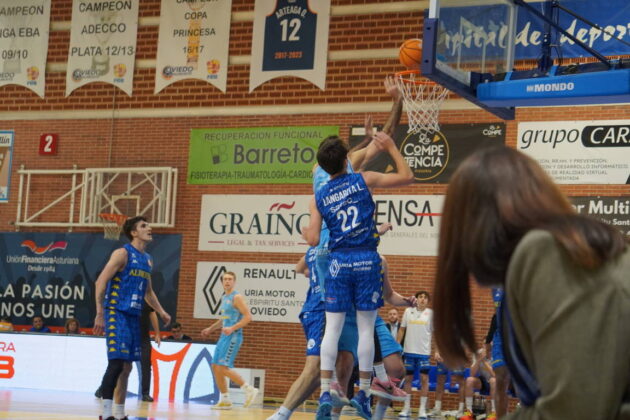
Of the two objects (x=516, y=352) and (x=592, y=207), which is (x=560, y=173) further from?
(x=516, y=352)

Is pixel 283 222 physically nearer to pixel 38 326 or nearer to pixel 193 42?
pixel 193 42

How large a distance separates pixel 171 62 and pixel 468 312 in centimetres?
1819

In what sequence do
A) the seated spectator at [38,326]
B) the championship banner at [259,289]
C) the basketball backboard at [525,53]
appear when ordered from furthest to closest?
the seated spectator at [38,326]
the championship banner at [259,289]
the basketball backboard at [525,53]

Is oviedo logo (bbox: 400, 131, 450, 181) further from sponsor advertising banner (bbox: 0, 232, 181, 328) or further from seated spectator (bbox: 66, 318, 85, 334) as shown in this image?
seated spectator (bbox: 66, 318, 85, 334)

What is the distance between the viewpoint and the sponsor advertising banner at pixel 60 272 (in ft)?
62.4

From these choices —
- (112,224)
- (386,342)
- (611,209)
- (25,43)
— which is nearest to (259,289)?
(112,224)

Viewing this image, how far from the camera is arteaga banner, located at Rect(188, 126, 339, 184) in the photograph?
18.2m

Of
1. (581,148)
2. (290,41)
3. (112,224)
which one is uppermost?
(290,41)

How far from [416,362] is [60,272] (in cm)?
814

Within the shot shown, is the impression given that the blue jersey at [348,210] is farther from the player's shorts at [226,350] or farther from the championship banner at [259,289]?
the championship banner at [259,289]

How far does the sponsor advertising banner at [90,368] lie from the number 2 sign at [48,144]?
179 inches

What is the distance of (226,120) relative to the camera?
62.5ft

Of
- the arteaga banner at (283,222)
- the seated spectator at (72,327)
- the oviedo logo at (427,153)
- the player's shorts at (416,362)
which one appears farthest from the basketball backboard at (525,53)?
the seated spectator at (72,327)

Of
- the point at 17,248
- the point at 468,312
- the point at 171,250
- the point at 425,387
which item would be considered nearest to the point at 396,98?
the point at 468,312
